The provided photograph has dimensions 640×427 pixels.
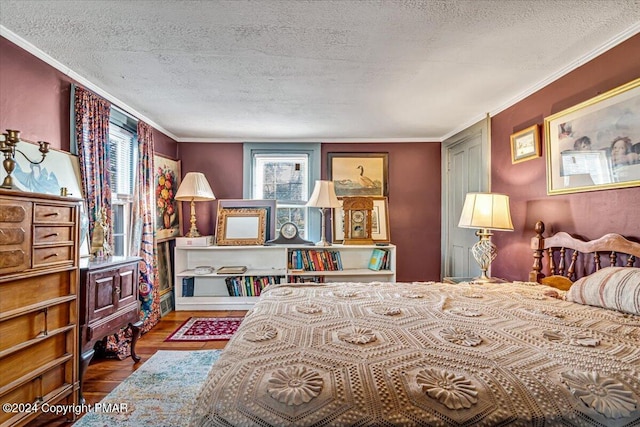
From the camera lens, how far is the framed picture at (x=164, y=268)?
3820 mm

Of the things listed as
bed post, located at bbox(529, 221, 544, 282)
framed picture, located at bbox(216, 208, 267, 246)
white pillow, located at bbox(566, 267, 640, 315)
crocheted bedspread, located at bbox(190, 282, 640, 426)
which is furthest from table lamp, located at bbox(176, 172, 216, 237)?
white pillow, located at bbox(566, 267, 640, 315)

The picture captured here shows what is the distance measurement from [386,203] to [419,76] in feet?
6.57

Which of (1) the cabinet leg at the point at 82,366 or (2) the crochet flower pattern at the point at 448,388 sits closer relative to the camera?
(2) the crochet flower pattern at the point at 448,388

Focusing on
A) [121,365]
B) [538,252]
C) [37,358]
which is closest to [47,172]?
[37,358]

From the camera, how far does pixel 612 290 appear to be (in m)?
1.53

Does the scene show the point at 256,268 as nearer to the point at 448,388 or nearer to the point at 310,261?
the point at 310,261

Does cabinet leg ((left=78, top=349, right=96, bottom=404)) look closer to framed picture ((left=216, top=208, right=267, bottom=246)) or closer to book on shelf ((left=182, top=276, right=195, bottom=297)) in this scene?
book on shelf ((left=182, top=276, right=195, bottom=297))

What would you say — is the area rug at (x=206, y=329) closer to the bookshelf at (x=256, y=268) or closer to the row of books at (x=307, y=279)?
the bookshelf at (x=256, y=268)

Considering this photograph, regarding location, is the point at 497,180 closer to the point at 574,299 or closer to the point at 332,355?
the point at 574,299

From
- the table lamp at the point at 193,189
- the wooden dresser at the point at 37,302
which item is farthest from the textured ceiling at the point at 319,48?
the wooden dresser at the point at 37,302

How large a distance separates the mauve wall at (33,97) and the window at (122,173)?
0.61m

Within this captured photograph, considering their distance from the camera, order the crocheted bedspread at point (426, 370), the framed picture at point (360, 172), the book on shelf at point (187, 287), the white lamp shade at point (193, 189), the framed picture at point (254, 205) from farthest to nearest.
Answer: the framed picture at point (360, 172) < the framed picture at point (254, 205) < the book on shelf at point (187, 287) < the white lamp shade at point (193, 189) < the crocheted bedspread at point (426, 370)

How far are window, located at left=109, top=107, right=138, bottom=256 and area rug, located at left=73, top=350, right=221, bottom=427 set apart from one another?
47.9 inches

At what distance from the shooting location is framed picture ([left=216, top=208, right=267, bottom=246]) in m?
3.97
